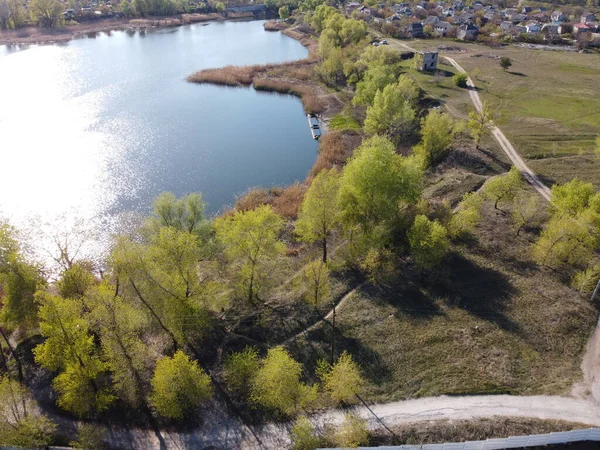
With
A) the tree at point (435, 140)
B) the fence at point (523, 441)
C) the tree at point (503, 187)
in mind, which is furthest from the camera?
the tree at point (435, 140)

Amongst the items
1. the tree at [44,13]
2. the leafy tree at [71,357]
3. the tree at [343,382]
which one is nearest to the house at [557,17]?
the tree at [343,382]

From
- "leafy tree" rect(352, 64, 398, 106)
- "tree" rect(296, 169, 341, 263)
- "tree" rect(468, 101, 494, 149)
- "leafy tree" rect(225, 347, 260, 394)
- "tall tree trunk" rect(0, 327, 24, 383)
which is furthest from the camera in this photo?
"leafy tree" rect(352, 64, 398, 106)

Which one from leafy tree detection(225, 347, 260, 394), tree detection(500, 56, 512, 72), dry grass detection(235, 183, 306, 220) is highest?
tree detection(500, 56, 512, 72)

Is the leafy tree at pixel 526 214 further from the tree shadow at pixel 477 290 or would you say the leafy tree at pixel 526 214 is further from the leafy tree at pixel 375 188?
the leafy tree at pixel 375 188

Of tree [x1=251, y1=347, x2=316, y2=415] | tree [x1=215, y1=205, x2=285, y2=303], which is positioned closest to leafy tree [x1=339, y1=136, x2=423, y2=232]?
tree [x1=215, y1=205, x2=285, y2=303]

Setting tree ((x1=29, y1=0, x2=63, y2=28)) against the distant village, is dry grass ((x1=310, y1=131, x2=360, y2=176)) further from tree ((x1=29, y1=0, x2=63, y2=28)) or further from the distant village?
tree ((x1=29, y1=0, x2=63, y2=28))

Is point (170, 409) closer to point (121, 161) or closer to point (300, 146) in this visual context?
point (121, 161)

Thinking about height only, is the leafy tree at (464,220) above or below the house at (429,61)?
below
